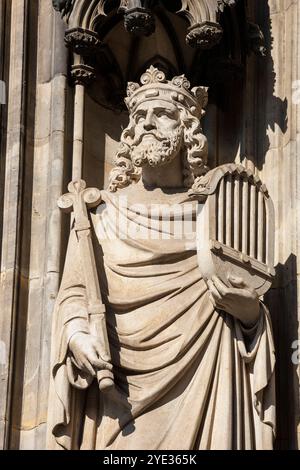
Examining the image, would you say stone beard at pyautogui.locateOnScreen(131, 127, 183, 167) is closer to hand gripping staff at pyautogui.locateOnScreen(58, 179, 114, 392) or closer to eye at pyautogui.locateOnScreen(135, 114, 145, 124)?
eye at pyautogui.locateOnScreen(135, 114, 145, 124)

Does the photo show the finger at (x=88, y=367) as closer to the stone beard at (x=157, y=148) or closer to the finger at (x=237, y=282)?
the finger at (x=237, y=282)

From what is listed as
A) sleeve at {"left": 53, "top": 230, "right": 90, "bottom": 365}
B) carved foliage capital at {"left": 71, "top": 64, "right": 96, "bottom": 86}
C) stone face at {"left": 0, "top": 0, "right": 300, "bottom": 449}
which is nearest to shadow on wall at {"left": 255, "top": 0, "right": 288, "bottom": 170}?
stone face at {"left": 0, "top": 0, "right": 300, "bottom": 449}

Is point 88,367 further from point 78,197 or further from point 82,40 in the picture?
point 82,40

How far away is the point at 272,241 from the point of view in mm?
12383

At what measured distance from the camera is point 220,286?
12.0 metres

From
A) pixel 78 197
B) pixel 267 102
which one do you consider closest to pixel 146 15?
pixel 267 102

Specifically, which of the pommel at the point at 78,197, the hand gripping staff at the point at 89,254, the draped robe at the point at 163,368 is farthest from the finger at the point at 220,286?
the pommel at the point at 78,197

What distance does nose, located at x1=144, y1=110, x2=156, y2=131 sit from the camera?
12516 millimetres

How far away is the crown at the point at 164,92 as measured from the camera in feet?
41.3

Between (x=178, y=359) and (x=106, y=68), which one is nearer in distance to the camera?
(x=178, y=359)

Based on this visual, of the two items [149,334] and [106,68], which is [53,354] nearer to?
[149,334]

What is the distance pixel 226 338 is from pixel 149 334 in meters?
0.36
